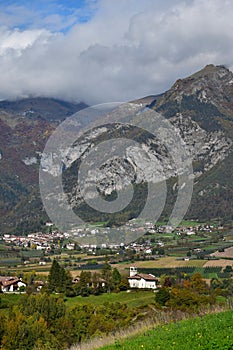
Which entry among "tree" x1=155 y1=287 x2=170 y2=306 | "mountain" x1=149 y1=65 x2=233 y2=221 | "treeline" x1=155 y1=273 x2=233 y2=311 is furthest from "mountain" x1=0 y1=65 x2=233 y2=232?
"tree" x1=155 y1=287 x2=170 y2=306

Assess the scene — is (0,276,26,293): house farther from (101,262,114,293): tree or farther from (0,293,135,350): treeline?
(0,293,135,350): treeline

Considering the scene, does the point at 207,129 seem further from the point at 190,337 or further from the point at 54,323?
the point at 190,337

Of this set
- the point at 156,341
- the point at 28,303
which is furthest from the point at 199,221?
the point at 156,341

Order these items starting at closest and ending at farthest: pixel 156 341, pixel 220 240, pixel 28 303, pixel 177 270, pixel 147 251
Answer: pixel 156 341
pixel 28 303
pixel 177 270
pixel 147 251
pixel 220 240

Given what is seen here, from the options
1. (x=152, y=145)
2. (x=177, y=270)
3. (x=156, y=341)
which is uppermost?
(x=152, y=145)

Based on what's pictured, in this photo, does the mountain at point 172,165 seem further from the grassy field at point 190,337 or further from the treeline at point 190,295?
the grassy field at point 190,337

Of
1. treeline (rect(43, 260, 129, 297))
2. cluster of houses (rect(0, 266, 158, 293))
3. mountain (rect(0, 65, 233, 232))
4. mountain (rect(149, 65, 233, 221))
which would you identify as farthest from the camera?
mountain (rect(149, 65, 233, 221))

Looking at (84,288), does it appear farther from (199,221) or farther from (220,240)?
(199,221)

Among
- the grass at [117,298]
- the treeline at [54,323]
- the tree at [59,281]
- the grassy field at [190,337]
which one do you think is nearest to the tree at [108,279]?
the grass at [117,298]

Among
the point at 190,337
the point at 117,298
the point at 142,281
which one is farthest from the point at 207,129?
the point at 190,337
